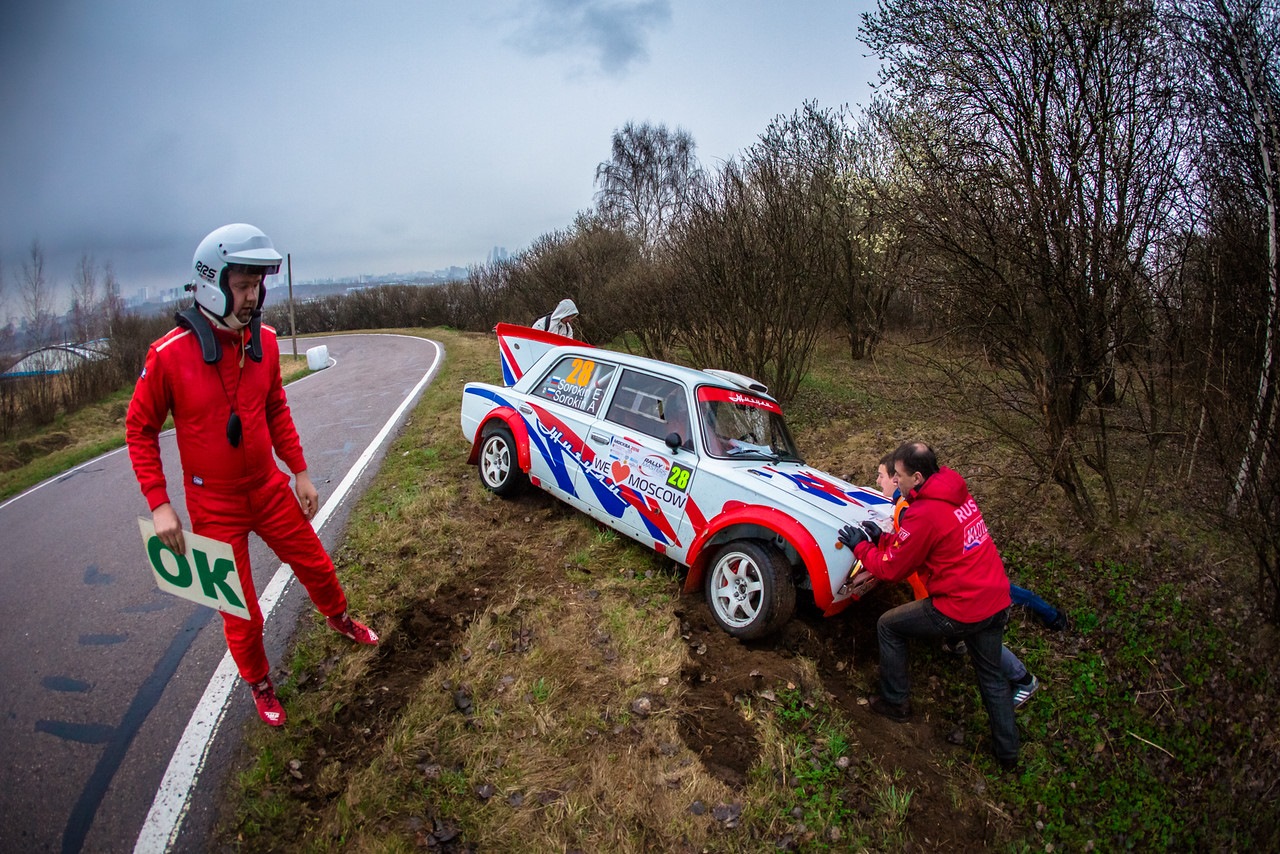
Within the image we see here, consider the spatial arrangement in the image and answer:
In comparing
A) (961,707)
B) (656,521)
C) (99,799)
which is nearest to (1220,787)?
(961,707)

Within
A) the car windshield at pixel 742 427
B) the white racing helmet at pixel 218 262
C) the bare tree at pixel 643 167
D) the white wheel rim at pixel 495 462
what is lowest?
the white wheel rim at pixel 495 462

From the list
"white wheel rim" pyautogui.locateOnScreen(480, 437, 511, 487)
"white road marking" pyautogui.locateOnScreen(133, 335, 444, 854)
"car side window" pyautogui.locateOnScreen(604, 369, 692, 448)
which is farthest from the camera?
"white wheel rim" pyautogui.locateOnScreen(480, 437, 511, 487)

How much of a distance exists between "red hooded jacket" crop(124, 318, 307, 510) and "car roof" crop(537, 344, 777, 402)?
2833 mm

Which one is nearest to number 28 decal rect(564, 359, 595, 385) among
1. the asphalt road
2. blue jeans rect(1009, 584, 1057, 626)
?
the asphalt road

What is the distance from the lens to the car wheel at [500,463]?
6.15 metres

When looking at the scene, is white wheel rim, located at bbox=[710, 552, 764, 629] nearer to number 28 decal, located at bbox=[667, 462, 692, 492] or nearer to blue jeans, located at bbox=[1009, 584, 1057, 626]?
number 28 decal, located at bbox=[667, 462, 692, 492]

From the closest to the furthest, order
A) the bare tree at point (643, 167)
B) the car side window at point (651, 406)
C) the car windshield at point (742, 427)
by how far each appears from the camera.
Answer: the car windshield at point (742, 427) < the car side window at point (651, 406) < the bare tree at point (643, 167)

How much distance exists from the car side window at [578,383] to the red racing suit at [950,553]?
2786 mm

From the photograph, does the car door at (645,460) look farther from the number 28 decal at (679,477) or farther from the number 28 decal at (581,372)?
the number 28 decal at (581,372)

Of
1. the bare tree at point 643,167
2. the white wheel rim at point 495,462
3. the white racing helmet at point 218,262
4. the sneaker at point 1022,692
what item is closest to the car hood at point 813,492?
the sneaker at point 1022,692

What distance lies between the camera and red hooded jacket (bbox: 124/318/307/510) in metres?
2.94

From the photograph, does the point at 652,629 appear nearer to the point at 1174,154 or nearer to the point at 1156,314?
the point at 1156,314

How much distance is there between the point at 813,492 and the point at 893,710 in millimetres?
1411

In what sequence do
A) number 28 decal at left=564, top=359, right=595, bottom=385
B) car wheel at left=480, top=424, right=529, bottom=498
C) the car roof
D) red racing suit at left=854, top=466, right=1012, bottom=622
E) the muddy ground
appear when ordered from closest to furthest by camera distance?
1. the muddy ground
2. red racing suit at left=854, top=466, right=1012, bottom=622
3. the car roof
4. number 28 decal at left=564, top=359, right=595, bottom=385
5. car wheel at left=480, top=424, right=529, bottom=498
